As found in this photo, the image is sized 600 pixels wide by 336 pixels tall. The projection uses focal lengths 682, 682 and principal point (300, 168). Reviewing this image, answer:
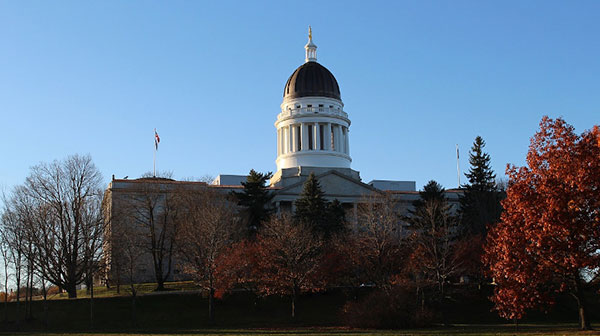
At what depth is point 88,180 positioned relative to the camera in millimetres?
51344

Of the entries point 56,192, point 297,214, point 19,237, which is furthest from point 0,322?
point 297,214

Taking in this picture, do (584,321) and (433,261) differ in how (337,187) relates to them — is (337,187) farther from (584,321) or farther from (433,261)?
(584,321)

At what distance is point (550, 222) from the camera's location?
996 inches

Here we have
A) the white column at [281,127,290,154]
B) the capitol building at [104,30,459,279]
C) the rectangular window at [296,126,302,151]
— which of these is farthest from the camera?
the white column at [281,127,290,154]

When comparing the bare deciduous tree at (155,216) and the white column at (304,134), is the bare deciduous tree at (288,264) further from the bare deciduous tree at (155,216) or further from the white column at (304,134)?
the white column at (304,134)

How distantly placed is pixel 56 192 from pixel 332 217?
2105 cm

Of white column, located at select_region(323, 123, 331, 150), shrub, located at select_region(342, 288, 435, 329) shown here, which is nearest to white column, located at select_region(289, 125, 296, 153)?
white column, located at select_region(323, 123, 331, 150)

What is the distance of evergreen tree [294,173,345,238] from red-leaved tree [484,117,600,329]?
25347 mm

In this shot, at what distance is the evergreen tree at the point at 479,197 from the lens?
56.0 m

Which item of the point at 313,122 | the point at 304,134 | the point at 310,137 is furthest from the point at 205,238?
the point at 310,137

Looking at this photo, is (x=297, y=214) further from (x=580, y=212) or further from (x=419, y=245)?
(x=580, y=212)

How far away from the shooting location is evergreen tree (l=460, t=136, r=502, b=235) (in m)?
56.0

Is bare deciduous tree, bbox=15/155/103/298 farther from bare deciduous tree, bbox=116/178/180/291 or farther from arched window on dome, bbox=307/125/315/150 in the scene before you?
arched window on dome, bbox=307/125/315/150

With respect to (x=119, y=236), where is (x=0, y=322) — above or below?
below
